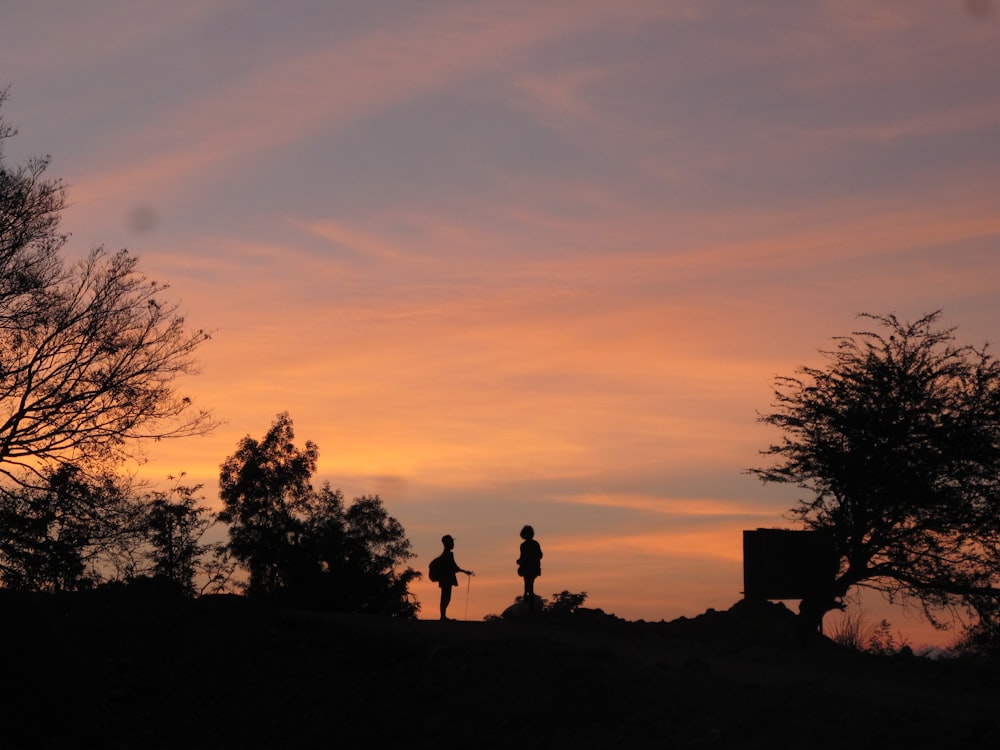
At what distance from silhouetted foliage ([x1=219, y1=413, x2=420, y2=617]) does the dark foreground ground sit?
19.0 m

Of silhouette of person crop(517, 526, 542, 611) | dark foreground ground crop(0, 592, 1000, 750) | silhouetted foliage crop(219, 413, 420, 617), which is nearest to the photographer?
dark foreground ground crop(0, 592, 1000, 750)

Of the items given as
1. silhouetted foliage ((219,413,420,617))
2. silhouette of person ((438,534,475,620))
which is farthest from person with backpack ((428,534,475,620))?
silhouetted foliage ((219,413,420,617))

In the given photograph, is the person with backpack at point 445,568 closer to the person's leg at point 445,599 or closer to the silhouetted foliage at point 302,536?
the person's leg at point 445,599

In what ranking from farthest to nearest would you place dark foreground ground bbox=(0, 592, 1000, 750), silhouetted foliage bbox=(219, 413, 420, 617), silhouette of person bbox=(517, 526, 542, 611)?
silhouetted foliage bbox=(219, 413, 420, 617) < silhouette of person bbox=(517, 526, 542, 611) < dark foreground ground bbox=(0, 592, 1000, 750)

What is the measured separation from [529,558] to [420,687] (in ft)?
20.9

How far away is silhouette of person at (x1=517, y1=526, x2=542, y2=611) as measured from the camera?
26469 mm

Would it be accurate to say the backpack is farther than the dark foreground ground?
Yes

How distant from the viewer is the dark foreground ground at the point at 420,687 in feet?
56.6

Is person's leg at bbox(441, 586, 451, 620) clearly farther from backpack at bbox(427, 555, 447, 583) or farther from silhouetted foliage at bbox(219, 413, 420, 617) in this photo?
silhouetted foliage at bbox(219, 413, 420, 617)

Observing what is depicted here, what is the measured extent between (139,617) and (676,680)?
10.5 metres

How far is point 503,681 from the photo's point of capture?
2009cm

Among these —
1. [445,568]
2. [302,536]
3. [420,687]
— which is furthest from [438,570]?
[302,536]

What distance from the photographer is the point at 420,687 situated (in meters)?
20.5

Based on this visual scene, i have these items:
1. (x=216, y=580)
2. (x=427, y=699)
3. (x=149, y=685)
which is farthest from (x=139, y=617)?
(x=216, y=580)
